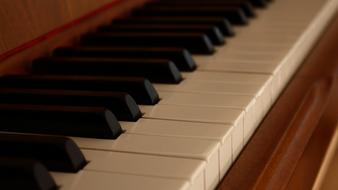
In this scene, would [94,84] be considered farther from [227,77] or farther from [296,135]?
[296,135]

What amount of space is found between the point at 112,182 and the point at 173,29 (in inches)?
29.4

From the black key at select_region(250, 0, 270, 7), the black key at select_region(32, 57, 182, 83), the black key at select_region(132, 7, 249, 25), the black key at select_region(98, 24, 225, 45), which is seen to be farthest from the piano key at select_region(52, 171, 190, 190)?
the black key at select_region(250, 0, 270, 7)

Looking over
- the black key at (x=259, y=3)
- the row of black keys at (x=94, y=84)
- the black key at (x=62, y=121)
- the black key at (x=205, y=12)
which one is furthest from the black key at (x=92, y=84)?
the black key at (x=259, y=3)

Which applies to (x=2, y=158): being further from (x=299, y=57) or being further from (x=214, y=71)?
(x=299, y=57)

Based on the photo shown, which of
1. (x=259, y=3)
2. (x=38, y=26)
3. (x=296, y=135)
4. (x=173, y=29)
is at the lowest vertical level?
(x=296, y=135)

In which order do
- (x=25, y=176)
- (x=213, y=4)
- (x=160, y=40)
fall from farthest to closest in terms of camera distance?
(x=213, y=4) < (x=160, y=40) < (x=25, y=176)

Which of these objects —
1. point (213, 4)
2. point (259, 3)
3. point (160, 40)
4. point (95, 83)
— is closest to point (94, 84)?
point (95, 83)

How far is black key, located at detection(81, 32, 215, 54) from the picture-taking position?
1.29m

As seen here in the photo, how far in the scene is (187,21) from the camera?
147 cm

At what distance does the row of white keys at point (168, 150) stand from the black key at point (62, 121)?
2 cm

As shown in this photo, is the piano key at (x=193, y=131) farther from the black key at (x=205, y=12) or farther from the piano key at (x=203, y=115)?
the black key at (x=205, y=12)

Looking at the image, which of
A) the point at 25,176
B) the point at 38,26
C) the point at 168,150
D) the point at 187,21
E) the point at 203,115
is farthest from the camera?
the point at 187,21

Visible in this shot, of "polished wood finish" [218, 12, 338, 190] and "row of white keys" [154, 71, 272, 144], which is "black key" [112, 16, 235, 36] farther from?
"row of white keys" [154, 71, 272, 144]

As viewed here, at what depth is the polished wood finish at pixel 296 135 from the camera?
0.90 m
